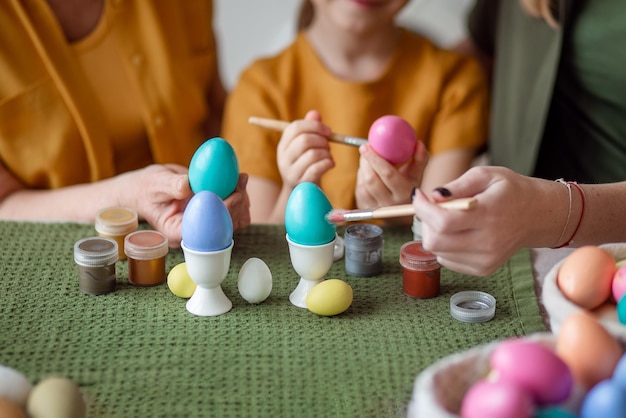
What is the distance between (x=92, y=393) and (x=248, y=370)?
141mm

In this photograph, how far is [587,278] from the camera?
0.69 meters

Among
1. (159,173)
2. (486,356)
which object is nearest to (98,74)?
(159,173)

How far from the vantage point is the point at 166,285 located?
87 centimetres

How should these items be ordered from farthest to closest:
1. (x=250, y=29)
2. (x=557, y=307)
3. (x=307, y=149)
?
(x=250, y=29) < (x=307, y=149) < (x=557, y=307)

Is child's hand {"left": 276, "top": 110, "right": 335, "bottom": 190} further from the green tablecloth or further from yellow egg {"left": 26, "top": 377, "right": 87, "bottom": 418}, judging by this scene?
yellow egg {"left": 26, "top": 377, "right": 87, "bottom": 418}

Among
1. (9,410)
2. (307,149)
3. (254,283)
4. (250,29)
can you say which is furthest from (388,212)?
(250,29)

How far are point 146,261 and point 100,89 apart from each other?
1.77ft

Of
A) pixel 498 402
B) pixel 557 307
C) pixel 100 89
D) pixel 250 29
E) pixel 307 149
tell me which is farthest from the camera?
pixel 250 29

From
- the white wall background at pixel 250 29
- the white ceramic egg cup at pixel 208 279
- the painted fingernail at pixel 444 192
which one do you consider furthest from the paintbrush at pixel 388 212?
the white wall background at pixel 250 29

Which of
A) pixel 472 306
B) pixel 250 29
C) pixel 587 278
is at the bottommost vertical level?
pixel 250 29

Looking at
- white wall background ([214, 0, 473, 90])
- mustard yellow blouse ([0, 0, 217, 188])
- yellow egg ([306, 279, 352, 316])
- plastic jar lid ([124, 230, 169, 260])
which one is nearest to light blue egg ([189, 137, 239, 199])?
plastic jar lid ([124, 230, 169, 260])

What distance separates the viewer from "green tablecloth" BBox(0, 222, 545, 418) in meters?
0.67

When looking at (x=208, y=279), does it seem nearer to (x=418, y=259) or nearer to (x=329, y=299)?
(x=329, y=299)

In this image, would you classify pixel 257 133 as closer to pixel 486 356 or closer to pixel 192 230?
pixel 192 230
